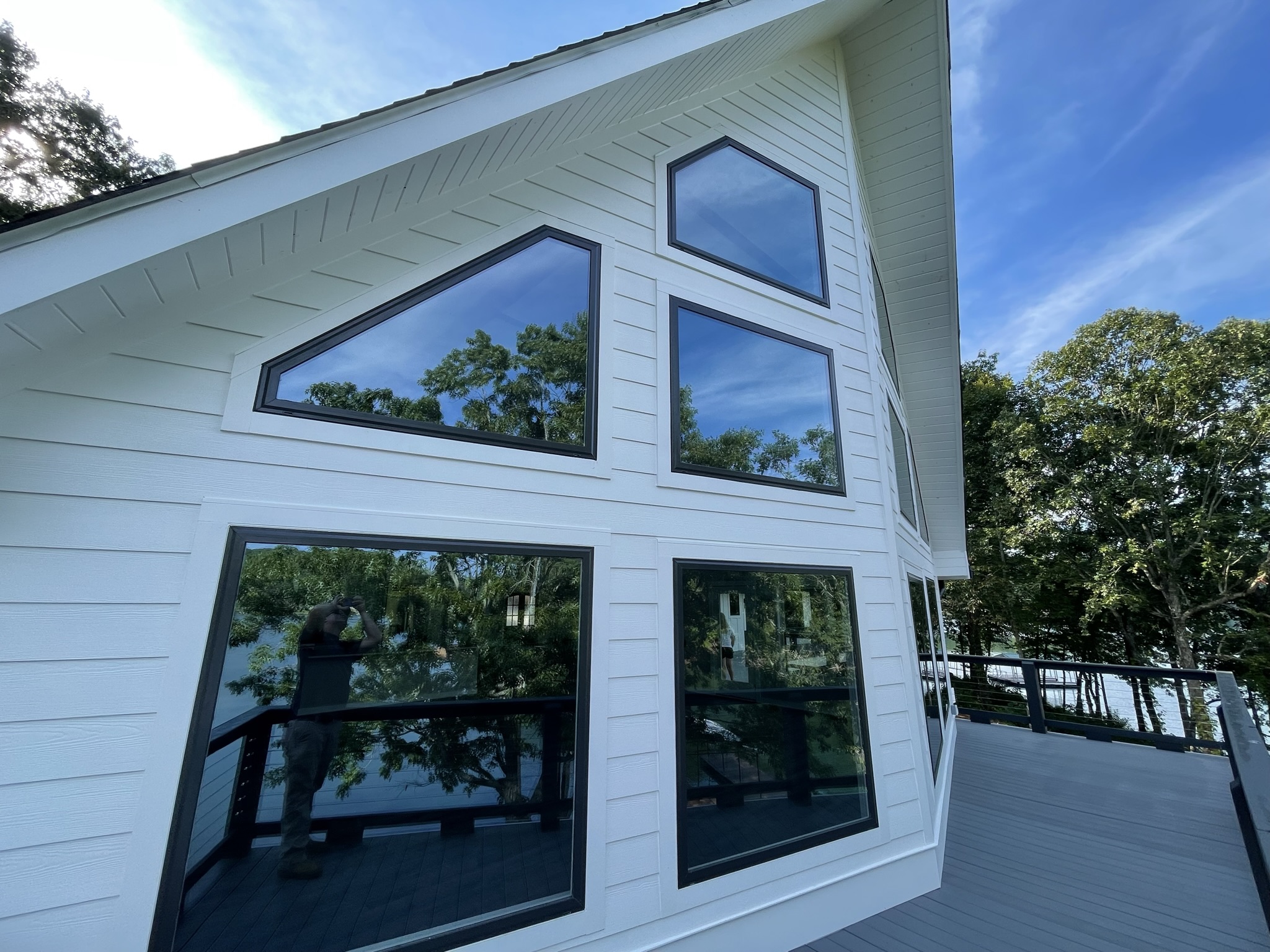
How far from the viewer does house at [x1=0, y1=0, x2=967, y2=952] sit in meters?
1.70

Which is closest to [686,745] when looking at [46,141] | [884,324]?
[884,324]

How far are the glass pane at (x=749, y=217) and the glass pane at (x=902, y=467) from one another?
5.28 feet

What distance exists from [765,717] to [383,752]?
6.41 ft

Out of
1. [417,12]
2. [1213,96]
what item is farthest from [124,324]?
[1213,96]

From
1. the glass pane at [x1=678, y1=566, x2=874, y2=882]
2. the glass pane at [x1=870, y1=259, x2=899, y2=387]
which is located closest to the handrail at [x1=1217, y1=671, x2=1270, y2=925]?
the glass pane at [x1=678, y1=566, x2=874, y2=882]

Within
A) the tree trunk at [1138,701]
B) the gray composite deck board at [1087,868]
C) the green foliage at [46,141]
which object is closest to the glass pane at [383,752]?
the gray composite deck board at [1087,868]

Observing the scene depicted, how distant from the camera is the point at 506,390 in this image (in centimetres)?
265

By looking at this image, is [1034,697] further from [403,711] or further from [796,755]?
[403,711]

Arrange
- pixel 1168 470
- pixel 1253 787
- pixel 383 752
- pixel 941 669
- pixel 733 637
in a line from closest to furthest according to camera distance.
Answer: pixel 1253 787, pixel 383 752, pixel 733 637, pixel 941 669, pixel 1168 470

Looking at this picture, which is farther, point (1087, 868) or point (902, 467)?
point (902, 467)

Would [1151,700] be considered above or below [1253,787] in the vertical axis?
below

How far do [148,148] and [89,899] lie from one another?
1661 cm

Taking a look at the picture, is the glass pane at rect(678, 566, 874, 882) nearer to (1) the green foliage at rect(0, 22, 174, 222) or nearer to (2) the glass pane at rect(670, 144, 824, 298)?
(2) the glass pane at rect(670, 144, 824, 298)

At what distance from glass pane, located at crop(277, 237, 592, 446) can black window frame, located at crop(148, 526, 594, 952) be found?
1.84 ft
